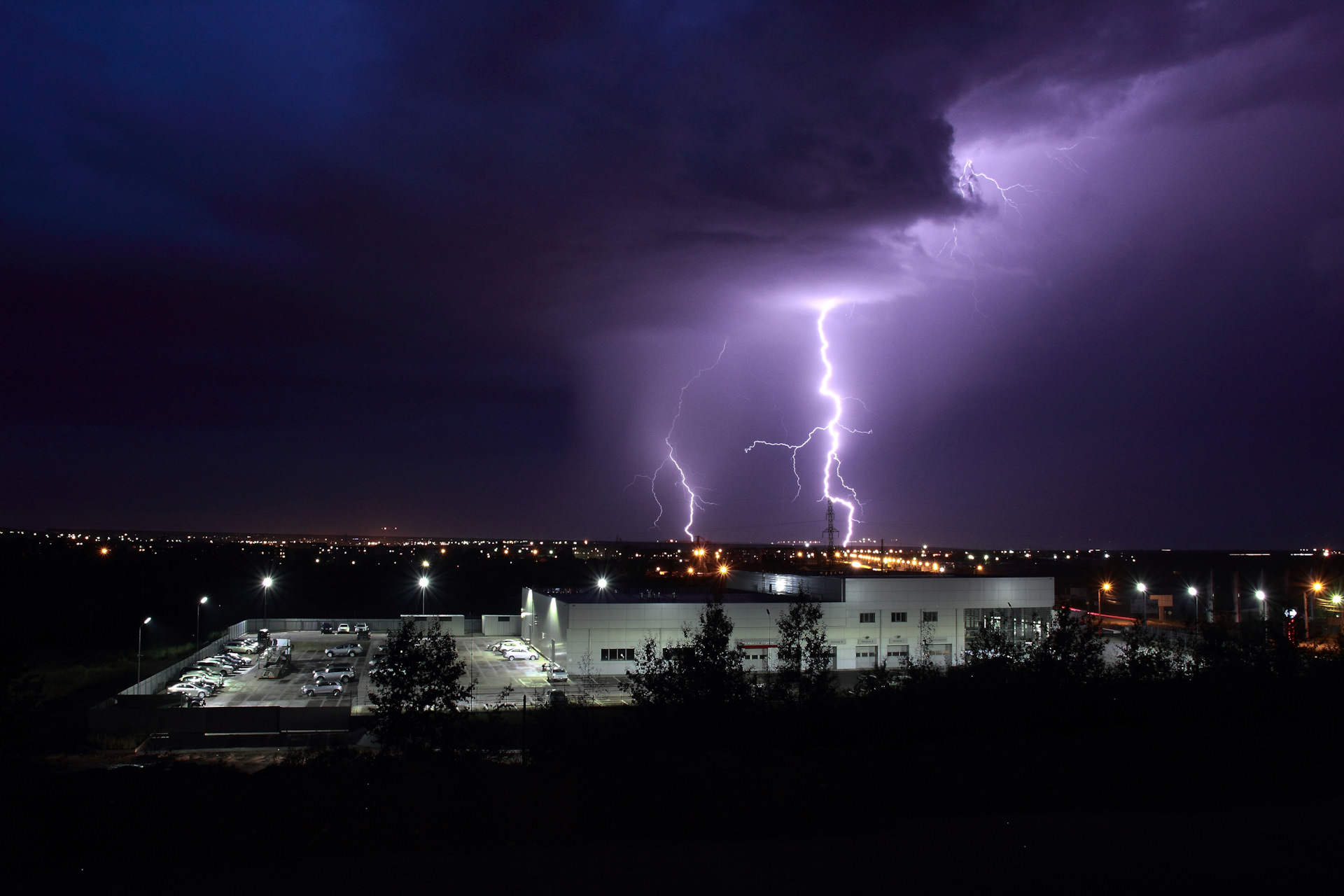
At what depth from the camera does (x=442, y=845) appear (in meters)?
7.92

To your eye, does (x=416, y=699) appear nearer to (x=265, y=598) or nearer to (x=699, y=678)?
(x=699, y=678)

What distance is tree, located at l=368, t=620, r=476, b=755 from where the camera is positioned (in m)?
12.8

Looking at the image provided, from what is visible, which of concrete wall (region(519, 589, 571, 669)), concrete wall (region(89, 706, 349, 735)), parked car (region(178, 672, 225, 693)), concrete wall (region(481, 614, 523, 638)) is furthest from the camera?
concrete wall (region(481, 614, 523, 638))

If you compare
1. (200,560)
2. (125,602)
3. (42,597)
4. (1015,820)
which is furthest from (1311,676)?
(200,560)

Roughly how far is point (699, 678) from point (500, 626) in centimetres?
3529

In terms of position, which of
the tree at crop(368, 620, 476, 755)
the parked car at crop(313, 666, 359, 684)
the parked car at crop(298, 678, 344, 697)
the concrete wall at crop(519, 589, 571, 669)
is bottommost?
the parked car at crop(298, 678, 344, 697)

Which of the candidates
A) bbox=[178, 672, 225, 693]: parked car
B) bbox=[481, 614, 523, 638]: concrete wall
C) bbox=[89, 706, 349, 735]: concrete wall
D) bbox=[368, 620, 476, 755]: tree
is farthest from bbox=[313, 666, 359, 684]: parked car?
bbox=[368, 620, 476, 755]: tree

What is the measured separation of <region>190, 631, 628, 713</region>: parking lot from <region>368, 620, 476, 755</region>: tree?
1049 centimetres

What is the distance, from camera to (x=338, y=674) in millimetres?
31938

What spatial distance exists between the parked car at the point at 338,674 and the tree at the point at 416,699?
19.6 m

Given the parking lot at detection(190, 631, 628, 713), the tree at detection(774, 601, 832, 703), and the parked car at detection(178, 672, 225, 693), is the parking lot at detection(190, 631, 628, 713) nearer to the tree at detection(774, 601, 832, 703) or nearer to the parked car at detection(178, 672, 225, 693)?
the parked car at detection(178, 672, 225, 693)

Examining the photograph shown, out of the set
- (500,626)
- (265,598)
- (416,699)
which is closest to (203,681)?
(500,626)

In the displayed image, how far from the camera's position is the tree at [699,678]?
1402 centimetres

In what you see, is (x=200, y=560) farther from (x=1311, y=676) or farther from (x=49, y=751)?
(x=1311, y=676)
